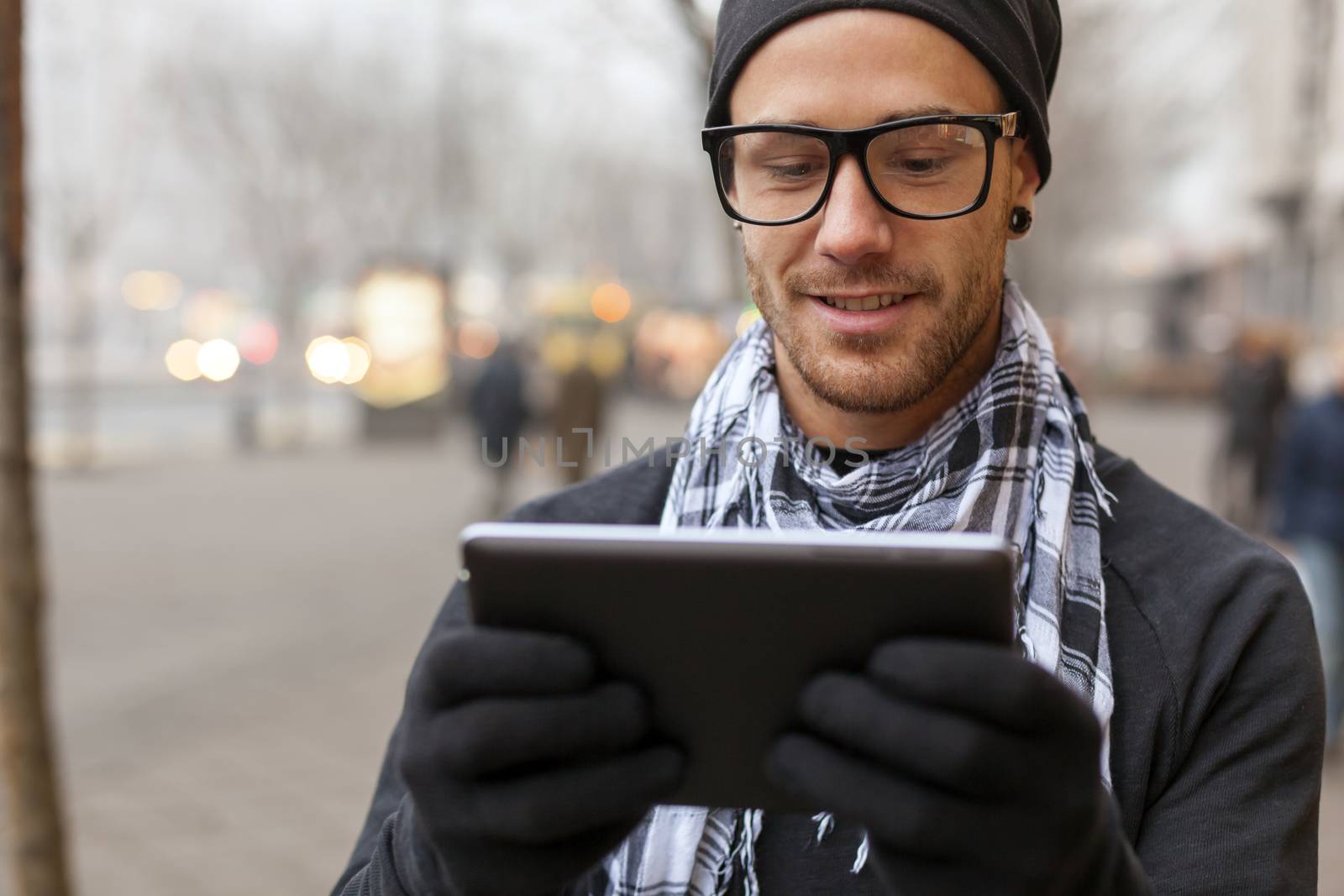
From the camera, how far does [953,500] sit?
68.1 inches

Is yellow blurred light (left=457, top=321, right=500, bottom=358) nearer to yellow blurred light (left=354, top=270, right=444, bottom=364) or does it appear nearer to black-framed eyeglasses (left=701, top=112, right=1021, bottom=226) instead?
yellow blurred light (left=354, top=270, right=444, bottom=364)

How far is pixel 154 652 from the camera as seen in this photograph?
770cm

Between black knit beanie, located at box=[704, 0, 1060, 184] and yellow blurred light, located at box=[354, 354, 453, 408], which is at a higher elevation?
black knit beanie, located at box=[704, 0, 1060, 184]

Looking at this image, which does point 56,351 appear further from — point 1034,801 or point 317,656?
point 1034,801

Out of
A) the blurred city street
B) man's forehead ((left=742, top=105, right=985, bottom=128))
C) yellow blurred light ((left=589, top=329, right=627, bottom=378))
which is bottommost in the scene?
the blurred city street

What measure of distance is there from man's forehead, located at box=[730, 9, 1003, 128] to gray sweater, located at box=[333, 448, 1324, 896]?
651mm

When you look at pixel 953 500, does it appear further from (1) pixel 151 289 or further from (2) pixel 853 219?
(1) pixel 151 289

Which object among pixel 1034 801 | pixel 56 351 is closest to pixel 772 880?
pixel 1034 801

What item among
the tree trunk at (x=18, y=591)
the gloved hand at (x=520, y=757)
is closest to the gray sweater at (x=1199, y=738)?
the gloved hand at (x=520, y=757)

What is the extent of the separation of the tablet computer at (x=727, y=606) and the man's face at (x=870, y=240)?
1.91ft

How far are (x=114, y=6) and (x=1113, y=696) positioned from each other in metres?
15.3

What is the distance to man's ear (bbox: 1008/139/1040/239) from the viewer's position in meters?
1.87

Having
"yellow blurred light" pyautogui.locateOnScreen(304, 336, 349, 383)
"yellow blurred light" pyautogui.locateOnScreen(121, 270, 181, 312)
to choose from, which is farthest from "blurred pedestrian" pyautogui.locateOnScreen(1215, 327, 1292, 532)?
"yellow blurred light" pyautogui.locateOnScreen(121, 270, 181, 312)

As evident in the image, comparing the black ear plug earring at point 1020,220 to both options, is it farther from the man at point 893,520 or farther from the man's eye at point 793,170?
the man's eye at point 793,170
